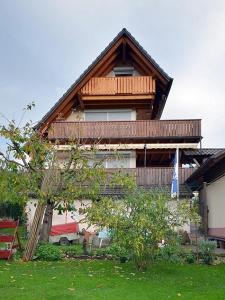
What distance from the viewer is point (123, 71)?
30.6 m

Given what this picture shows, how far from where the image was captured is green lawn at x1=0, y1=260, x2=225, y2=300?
872 cm

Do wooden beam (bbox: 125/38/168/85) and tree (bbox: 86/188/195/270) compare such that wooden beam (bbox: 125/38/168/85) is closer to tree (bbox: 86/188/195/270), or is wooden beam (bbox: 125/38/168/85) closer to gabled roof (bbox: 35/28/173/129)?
gabled roof (bbox: 35/28/173/129)

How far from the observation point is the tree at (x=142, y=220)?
1157 cm

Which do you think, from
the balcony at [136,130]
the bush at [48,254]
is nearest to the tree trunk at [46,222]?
the bush at [48,254]

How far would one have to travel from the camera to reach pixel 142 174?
86.8ft

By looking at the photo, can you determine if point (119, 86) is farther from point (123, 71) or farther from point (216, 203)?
point (216, 203)

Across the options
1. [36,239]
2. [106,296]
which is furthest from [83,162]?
[106,296]

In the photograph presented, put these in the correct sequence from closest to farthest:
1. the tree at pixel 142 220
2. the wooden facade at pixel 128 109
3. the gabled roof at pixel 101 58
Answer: the tree at pixel 142 220, the wooden facade at pixel 128 109, the gabled roof at pixel 101 58

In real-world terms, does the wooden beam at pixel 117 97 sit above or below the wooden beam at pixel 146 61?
below

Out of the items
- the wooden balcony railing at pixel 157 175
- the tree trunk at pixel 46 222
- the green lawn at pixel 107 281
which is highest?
the wooden balcony railing at pixel 157 175

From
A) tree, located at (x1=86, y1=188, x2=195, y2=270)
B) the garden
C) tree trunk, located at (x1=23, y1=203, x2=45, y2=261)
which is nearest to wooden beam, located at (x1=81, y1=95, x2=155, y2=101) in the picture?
the garden

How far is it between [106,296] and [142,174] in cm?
1802

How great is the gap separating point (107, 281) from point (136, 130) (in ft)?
58.4

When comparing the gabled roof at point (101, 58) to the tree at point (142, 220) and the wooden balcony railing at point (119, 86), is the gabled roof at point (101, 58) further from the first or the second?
the tree at point (142, 220)
